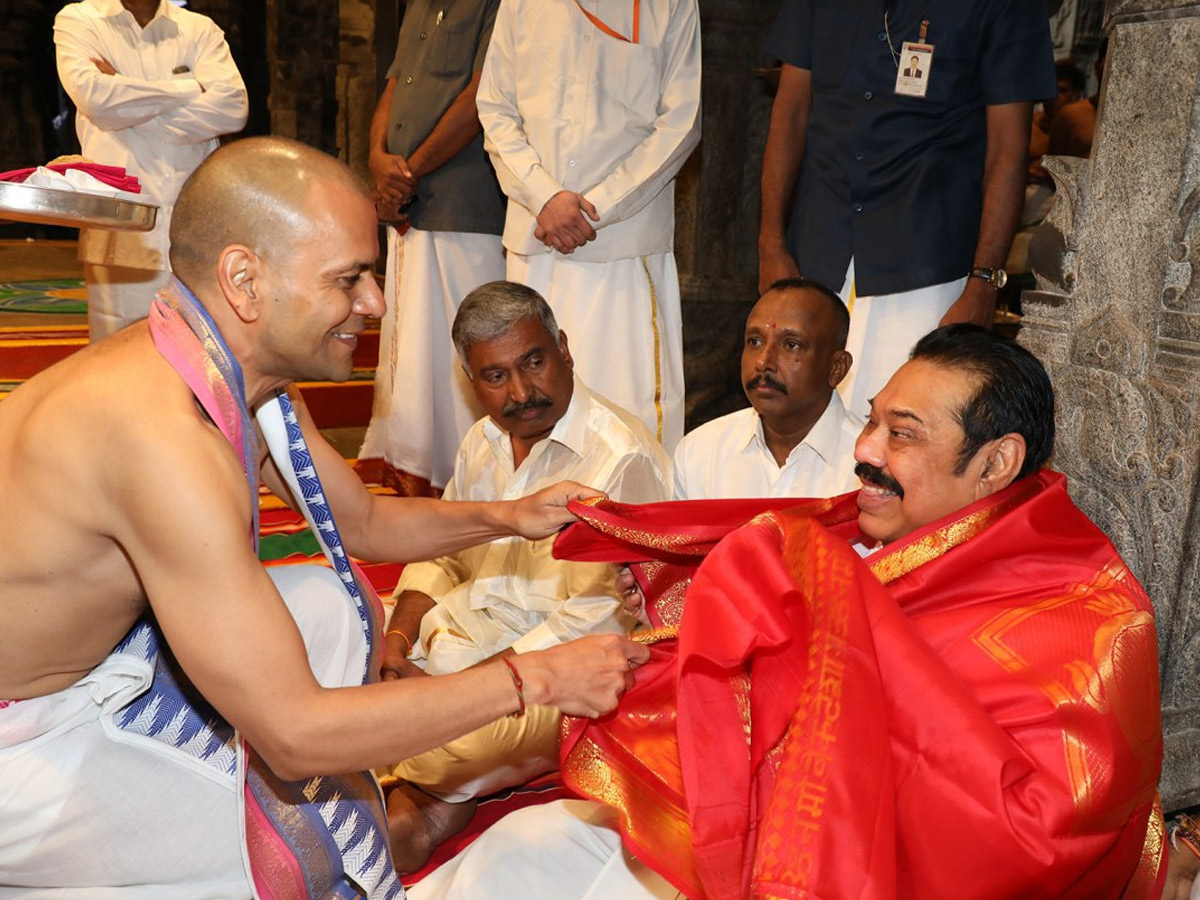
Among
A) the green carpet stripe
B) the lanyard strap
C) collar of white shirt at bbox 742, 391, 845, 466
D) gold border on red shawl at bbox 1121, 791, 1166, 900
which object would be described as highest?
the lanyard strap

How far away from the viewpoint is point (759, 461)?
3.32m

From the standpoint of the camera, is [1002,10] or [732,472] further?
[1002,10]

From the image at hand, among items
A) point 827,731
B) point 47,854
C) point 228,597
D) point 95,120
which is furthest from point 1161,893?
point 95,120

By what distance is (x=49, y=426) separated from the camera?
1919mm

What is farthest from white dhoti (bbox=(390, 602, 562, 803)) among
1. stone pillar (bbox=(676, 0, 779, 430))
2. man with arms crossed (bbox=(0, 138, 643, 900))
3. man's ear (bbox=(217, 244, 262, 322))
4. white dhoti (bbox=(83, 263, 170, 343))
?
white dhoti (bbox=(83, 263, 170, 343))

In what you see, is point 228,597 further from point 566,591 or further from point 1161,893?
point 1161,893

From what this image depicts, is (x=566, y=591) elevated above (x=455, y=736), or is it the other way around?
(x=455, y=736)

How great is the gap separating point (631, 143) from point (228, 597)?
10.0 feet

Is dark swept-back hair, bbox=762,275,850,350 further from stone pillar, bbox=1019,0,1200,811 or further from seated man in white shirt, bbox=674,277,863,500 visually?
stone pillar, bbox=1019,0,1200,811

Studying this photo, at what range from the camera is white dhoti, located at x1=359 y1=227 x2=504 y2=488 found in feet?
17.6

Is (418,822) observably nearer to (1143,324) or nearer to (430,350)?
(1143,324)

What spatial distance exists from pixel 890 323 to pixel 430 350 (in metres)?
2.43

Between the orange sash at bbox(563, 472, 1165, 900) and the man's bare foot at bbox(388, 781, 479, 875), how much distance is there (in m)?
0.89

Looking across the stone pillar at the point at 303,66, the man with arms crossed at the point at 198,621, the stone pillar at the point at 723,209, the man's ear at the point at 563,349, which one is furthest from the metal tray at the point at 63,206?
the stone pillar at the point at 303,66
